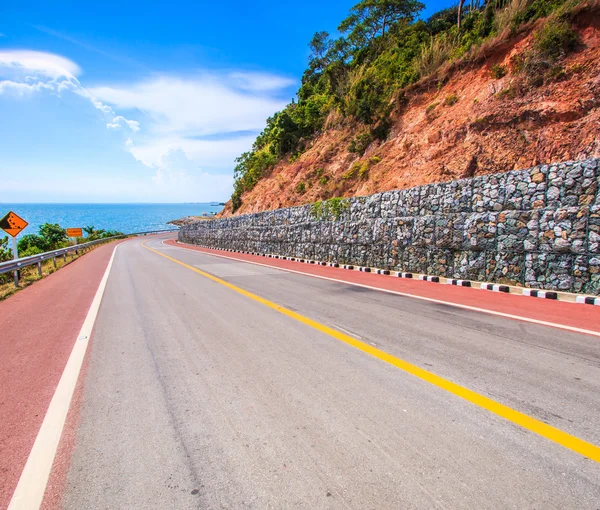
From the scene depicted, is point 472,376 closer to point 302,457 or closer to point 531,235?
point 302,457

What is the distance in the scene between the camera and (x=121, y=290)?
1010cm

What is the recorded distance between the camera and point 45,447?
108 inches

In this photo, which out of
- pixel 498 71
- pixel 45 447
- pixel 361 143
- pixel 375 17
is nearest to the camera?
pixel 45 447

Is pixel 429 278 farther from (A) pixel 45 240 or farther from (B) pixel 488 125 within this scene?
(A) pixel 45 240

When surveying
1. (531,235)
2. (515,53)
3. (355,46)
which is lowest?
(531,235)

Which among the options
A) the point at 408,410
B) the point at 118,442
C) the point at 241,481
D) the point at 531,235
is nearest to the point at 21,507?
the point at 118,442

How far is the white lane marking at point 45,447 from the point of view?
7.41ft

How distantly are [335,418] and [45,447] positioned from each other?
2.23m

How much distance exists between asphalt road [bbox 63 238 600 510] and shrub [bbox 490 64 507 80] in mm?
15658

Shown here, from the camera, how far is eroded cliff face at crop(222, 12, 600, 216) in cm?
1320

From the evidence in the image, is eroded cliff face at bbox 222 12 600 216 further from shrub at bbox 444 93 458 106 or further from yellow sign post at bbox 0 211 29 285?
yellow sign post at bbox 0 211 29 285

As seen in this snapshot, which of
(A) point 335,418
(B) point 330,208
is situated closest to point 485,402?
(A) point 335,418

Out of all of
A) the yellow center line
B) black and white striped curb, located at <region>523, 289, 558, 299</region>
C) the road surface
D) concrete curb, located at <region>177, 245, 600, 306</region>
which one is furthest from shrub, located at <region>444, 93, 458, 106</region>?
the yellow center line

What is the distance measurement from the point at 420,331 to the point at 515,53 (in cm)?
1750
